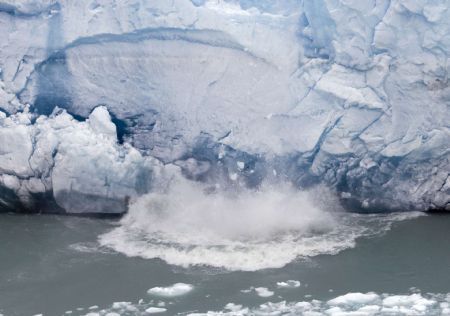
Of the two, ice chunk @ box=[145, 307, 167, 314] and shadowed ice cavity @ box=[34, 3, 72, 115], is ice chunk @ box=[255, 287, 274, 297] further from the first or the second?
shadowed ice cavity @ box=[34, 3, 72, 115]

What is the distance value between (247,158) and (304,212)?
115 centimetres

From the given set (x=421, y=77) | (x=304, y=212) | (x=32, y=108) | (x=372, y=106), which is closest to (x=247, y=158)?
(x=304, y=212)

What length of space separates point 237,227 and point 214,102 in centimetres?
187

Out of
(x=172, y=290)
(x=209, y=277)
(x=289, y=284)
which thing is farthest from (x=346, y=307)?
(x=172, y=290)

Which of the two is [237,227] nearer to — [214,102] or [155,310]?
[214,102]

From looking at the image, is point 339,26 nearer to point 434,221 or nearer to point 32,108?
point 434,221

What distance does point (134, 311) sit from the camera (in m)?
6.21

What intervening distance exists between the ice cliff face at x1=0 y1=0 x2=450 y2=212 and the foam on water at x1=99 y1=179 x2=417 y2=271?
0.81 feet

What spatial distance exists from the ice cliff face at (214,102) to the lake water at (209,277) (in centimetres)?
86

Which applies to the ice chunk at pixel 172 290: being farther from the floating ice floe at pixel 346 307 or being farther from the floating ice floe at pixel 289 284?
the floating ice floe at pixel 289 284

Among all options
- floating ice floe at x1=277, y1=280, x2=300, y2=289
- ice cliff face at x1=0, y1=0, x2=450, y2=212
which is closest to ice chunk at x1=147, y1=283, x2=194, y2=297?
floating ice floe at x1=277, y1=280, x2=300, y2=289

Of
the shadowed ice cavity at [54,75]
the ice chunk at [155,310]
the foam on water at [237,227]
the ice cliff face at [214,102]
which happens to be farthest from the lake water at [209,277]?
the shadowed ice cavity at [54,75]

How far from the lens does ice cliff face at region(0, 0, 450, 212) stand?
8.53 metres

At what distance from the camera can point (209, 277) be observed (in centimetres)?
698
